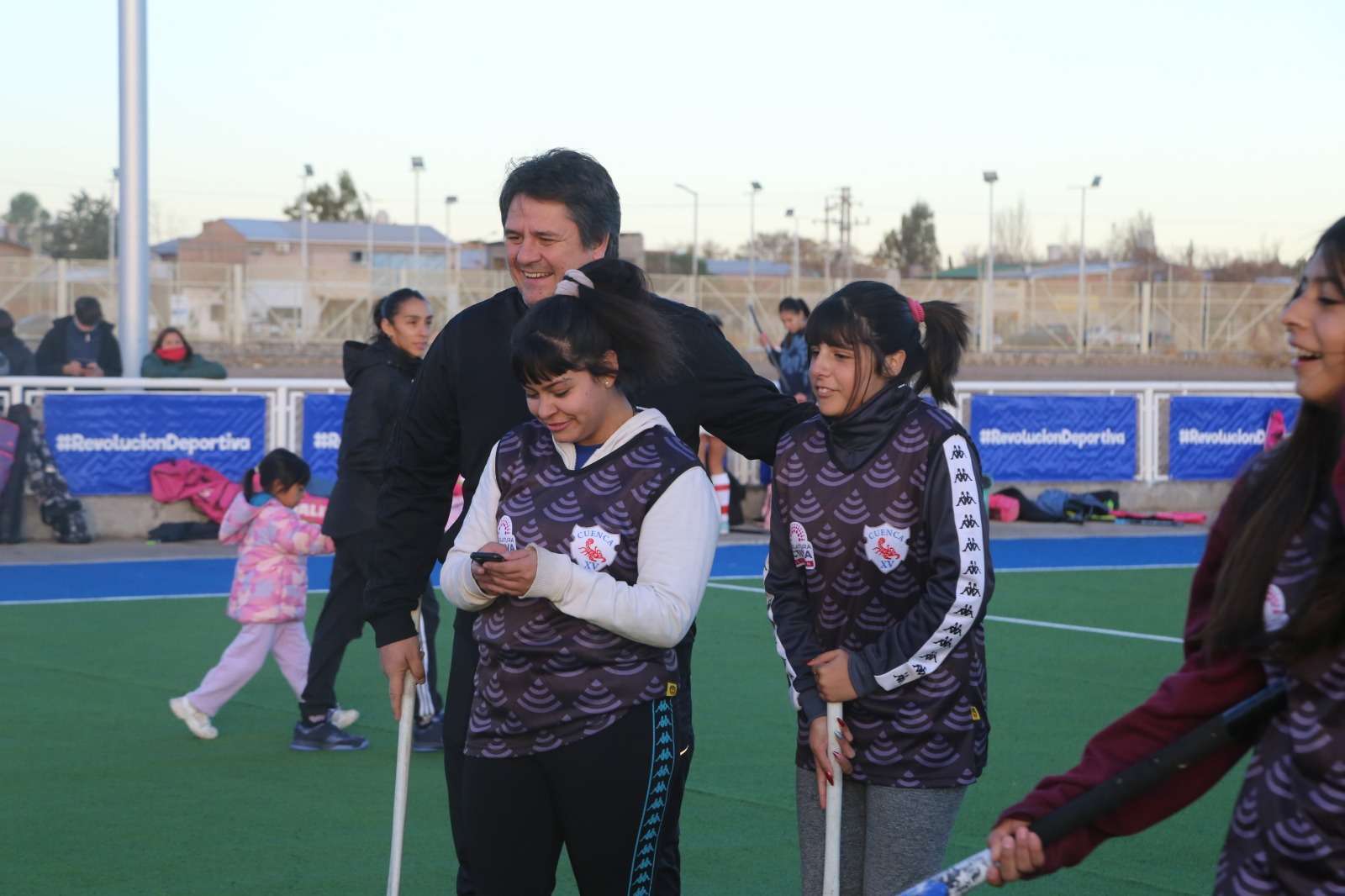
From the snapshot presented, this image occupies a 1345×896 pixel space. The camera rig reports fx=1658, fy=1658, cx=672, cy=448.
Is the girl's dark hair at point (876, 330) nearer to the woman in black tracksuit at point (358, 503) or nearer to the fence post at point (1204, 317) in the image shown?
the woman in black tracksuit at point (358, 503)

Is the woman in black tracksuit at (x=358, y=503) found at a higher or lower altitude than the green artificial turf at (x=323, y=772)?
higher

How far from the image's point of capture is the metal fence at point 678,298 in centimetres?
4488

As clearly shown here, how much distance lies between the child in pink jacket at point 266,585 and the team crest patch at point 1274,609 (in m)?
5.96

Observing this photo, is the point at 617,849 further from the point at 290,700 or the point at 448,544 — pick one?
the point at 290,700

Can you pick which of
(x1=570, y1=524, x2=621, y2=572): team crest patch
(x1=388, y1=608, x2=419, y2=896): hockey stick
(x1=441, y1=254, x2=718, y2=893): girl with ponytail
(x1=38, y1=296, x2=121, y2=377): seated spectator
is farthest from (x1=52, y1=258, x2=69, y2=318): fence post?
(x1=570, y1=524, x2=621, y2=572): team crest patch

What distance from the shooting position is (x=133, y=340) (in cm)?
1585

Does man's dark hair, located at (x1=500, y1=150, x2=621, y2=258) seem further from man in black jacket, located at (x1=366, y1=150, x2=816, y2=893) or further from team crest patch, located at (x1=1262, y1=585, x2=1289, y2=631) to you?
team crest patch, located at (x1=1262, y1=585, x2=1289, y2=631)

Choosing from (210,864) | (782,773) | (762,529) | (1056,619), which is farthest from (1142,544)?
(210,864)

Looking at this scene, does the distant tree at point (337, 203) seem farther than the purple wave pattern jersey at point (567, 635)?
Yes

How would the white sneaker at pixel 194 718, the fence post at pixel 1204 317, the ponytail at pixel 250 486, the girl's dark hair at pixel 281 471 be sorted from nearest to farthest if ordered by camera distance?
the white sneaker at pixel 194 718 → the girl's dark hair at pixel 281 471 → the ponytail at pixel 250 486 → the fence post at pixel 1204 317

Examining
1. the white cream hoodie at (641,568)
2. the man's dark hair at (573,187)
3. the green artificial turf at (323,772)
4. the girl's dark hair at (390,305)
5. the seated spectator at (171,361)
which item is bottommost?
the green artificial turf at (323,772)

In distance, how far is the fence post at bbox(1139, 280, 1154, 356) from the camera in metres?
50.4

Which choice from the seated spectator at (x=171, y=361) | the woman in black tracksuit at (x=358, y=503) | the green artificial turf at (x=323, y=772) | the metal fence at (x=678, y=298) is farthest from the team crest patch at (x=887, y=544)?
the metal fence at (x=678, y=298)

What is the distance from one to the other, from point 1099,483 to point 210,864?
1308 centimetres
